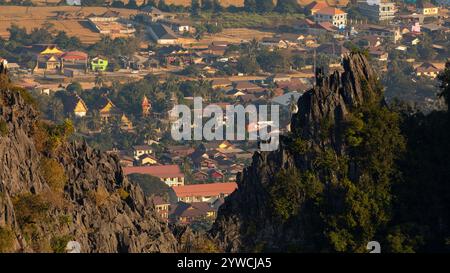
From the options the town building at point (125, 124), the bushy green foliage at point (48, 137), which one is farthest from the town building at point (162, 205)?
the bushy green foliage at point (48, 137)

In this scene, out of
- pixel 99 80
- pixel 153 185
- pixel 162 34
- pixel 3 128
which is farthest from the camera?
pixel 162 34

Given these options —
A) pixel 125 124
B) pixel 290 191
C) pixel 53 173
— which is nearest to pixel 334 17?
pixel 125 124

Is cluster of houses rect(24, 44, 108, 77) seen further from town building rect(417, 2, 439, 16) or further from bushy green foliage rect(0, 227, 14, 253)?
bushy green foliage rect(0, 227, 14, 253)

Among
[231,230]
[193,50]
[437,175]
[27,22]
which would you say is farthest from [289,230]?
[27,22]

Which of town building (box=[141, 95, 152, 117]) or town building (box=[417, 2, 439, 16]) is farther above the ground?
town building (box=[141, 95, 152, 117])

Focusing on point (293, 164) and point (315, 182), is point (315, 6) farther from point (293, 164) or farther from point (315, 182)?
point (315, 182)

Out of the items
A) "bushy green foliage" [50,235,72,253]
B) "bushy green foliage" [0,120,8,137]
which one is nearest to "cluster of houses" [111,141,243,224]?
"bushy green foliage" [0,120,8,137]
